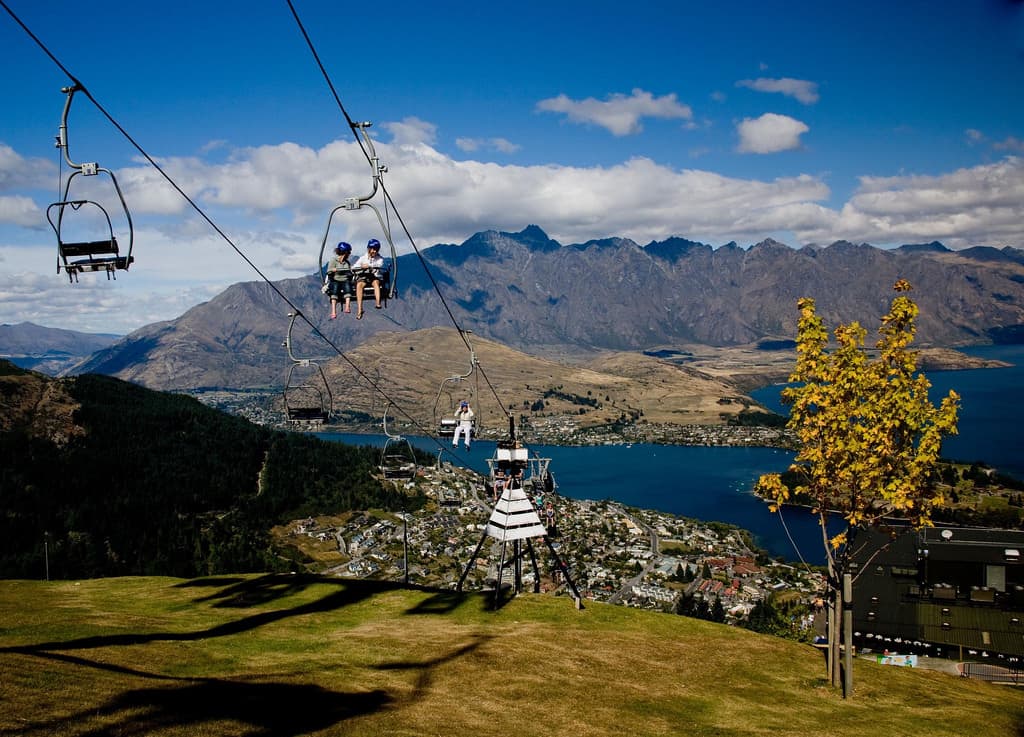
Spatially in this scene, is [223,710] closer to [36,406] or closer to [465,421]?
Result: [465,421]

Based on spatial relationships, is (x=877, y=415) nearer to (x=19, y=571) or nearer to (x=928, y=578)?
(x=928, y=578)

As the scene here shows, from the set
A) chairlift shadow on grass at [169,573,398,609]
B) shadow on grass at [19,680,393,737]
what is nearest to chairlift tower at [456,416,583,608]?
chairlift shadow on grass at [169,573,398,609]

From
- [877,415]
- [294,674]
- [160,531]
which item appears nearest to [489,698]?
[294,674]

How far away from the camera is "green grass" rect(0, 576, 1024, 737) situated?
13.6 metres

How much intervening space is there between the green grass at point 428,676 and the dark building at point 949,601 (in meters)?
25.6

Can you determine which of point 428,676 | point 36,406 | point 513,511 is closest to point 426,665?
point 428,676

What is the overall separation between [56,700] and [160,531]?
5218 inches

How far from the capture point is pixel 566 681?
1864 centimetres

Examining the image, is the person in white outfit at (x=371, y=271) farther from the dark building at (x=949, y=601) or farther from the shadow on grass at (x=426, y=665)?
the dark building at (x=949, y=601)

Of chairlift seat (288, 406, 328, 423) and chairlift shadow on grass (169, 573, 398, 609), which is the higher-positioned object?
chairlift seat (288, 406, 328, 423)

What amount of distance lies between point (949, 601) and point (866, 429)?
135ft

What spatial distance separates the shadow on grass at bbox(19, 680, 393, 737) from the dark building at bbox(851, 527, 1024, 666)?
38979 millimetres

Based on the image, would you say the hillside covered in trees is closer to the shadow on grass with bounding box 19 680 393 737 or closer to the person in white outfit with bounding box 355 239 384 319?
the person in white outfit with bounding box 355 239 384 319

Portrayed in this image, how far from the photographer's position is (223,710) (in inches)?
529
